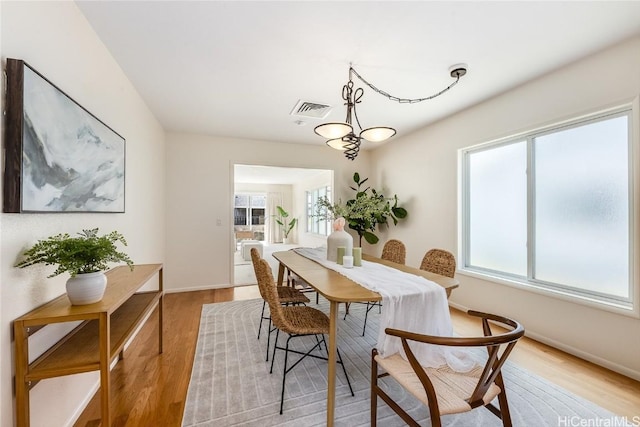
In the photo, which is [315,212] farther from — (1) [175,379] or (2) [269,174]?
(1) [175,379]

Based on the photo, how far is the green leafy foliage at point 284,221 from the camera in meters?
10.0

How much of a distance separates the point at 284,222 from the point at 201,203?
6221 millimetres

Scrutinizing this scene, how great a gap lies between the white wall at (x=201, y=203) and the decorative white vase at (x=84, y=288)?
120 inches

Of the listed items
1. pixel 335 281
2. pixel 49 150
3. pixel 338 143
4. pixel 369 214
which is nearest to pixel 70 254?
pixel 49 150

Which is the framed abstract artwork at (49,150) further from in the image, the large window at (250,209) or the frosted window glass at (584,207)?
the large window at (250,209)

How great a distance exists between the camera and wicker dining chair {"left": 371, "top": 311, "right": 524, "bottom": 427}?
1.01 m

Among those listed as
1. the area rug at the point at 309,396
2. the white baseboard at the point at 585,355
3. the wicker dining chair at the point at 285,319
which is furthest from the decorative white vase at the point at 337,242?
the white baseboard at the point at 585,355

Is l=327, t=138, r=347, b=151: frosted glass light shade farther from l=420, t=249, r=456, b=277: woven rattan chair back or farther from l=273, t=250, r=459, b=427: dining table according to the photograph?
l=420, t=249, r=456, b=277: woven rattan chair back

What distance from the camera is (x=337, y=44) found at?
1944 mm

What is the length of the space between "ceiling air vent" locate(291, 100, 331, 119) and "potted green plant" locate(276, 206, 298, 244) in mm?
6861

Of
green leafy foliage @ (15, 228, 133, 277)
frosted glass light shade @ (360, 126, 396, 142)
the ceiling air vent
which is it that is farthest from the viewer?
the ceiling air vent

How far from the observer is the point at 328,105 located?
305 centimetres

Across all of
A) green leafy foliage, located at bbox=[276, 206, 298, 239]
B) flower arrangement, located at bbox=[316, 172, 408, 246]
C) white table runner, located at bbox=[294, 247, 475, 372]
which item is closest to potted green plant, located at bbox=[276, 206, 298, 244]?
green leafy foliage, located at bbox=[276, 206, 298, 239]

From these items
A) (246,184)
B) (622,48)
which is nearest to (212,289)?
(622,48)
